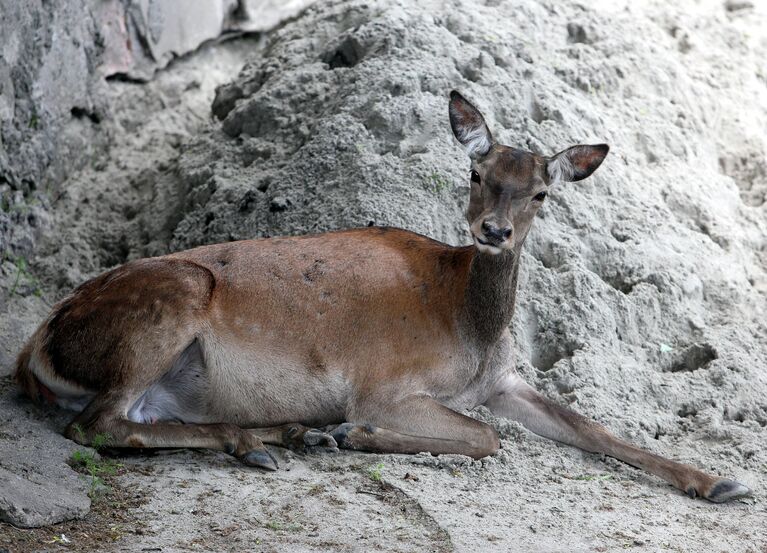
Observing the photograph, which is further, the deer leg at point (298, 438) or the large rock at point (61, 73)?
the large rock at point (61, 73)

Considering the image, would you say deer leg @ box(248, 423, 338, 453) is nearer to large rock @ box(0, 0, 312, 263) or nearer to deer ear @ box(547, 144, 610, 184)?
deer ear @ box(547, 144, 610, 184)

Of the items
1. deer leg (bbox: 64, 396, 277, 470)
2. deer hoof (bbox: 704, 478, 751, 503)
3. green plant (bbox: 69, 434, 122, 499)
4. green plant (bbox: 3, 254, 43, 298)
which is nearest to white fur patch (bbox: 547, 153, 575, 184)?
deer hoof (bbox: 704, 478, 751, 503)

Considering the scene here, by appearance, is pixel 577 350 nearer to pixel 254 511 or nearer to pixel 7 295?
pixel 254 511

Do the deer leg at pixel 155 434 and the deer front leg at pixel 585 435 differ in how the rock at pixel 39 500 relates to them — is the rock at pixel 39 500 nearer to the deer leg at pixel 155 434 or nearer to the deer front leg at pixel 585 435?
the deer leg at pixel 155 434

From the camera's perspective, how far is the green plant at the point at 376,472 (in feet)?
18.3

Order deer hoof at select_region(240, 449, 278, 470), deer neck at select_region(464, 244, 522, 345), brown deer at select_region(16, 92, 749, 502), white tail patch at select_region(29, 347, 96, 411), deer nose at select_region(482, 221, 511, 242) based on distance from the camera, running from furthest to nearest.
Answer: deer neck at select_region(464, 244, 522, 345), white tail patch at select_region(29, 347, 96, 411), brown deer at select_region(16, 92, 749, 502), deer nose at select_region(482, 221, 511, 242), deer hoof at select_region(240, 449, 278, 470)

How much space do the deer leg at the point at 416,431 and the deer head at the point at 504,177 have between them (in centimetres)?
96

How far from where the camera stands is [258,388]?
628 centimetres

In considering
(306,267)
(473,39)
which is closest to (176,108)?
(473,39)

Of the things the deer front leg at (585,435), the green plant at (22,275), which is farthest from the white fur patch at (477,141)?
the green plant at (22,275)

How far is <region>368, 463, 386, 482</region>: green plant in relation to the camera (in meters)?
5.59

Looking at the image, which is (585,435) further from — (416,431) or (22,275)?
(22,275)

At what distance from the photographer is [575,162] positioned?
6426mm

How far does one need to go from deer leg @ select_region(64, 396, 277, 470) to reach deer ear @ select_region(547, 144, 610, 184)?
2.26 metres
